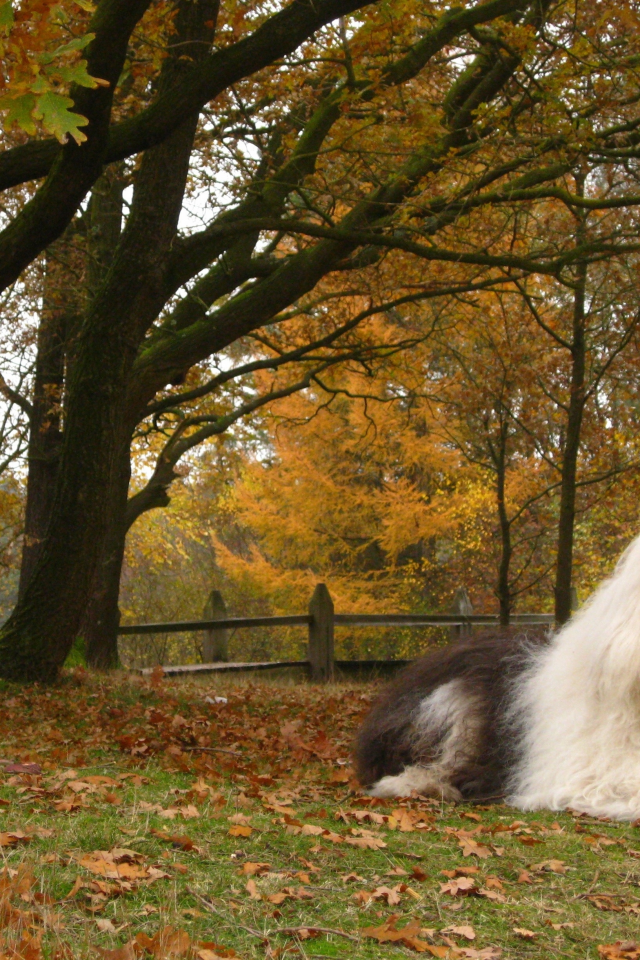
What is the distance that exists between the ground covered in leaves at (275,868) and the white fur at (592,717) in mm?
184

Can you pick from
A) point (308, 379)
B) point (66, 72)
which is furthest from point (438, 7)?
point (66, 72)

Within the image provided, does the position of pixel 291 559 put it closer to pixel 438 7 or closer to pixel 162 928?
pixel 438 7

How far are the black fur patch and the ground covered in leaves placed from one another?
25 cm

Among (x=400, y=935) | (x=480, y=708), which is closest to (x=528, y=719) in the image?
(x=480, y=708)

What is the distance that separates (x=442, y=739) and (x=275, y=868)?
2.02 meters

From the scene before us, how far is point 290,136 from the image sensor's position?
9477 millimetres

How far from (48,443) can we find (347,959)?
1105 cm

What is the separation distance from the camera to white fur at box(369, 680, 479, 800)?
4.92 meters

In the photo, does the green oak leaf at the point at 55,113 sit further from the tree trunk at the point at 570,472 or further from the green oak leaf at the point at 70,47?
the tree trunk at the point at 570,472

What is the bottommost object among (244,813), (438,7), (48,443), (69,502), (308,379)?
(244,813)

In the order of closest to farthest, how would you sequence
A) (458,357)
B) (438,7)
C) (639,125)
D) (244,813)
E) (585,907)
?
(585,907) < (244,813) < (639,125) < (438,7) < (458,357)

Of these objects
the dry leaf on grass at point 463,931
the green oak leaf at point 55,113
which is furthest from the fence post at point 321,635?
the dry leaf on grass at point 463,931

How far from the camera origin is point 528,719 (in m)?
4.94

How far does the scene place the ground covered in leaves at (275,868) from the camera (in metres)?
2.54
